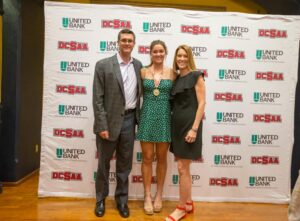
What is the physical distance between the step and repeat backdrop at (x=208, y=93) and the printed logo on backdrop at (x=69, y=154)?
0.01 meters

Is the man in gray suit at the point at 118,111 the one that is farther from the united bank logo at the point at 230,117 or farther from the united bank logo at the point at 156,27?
the united bank logo at the point at 230,117

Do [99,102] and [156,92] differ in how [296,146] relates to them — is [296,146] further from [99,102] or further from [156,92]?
[99,102]

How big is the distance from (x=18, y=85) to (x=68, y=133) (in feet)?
3.19

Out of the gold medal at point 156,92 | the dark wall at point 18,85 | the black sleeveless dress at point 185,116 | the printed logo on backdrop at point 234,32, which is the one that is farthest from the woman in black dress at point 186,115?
the dark wall at point 18,85

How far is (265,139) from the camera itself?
3357mm

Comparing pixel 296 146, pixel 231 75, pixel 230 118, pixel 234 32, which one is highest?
pixel 234 32

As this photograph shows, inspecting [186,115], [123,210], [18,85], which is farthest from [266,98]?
[18,85]

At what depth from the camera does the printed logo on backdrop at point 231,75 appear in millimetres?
3287

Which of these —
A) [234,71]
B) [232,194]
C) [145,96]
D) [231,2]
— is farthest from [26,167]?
[231,2]

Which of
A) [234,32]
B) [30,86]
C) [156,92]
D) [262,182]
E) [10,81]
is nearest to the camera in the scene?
[156,92]

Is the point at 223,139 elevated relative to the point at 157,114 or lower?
lower

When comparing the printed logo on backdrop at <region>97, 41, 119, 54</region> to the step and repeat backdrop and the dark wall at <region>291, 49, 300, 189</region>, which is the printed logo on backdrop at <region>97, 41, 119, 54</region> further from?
the dark wall at <region>291, 49, 300, 189</region>

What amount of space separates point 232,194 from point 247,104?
39.8 inches

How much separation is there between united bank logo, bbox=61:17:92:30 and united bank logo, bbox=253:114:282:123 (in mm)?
2060
